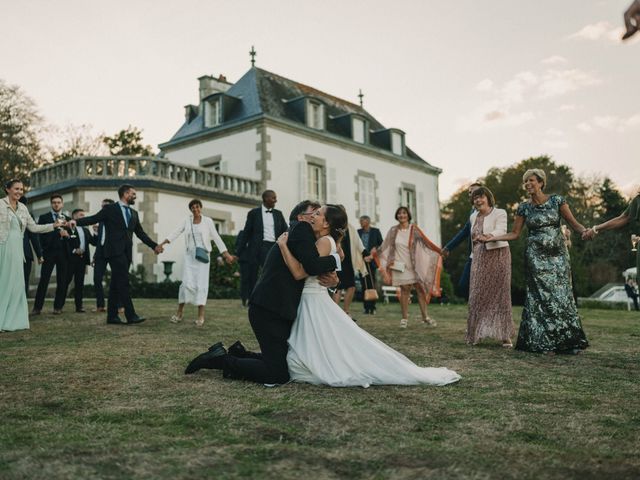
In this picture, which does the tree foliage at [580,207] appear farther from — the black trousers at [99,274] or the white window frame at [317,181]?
the black trousers at [99,274]

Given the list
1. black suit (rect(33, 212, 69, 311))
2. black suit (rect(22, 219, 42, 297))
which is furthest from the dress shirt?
black suit (rect(22, 219, 42, 297))

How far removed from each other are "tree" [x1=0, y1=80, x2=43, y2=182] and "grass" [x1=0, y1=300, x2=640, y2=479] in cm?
2859

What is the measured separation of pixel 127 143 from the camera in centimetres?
3888

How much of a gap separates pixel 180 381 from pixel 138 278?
1508cm

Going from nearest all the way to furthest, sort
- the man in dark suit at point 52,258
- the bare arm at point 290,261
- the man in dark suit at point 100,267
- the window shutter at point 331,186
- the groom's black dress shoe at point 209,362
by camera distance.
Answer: the bare arm at point 290,261, the groom's black dress shoe at point 209,362, the man in dark suit at point 52,258, the man in dark suit at point 100,267, the window shutter at point 331,186

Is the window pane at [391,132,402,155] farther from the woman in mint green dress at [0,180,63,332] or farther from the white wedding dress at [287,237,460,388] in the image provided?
the white wedding dress at [287,237,460,388]

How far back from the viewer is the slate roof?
82.1 feet

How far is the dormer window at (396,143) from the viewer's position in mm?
31062

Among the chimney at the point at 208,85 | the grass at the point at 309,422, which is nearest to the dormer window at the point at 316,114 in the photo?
the chimney at the point at 208,85

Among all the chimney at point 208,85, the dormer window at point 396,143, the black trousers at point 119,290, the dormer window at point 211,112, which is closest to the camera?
the black trousers at point 119,290

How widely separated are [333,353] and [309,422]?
1218mm

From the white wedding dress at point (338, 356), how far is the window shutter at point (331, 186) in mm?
22114

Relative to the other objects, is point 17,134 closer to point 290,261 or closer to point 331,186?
point 331,186

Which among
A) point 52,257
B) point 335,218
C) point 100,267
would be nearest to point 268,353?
point 335,218
